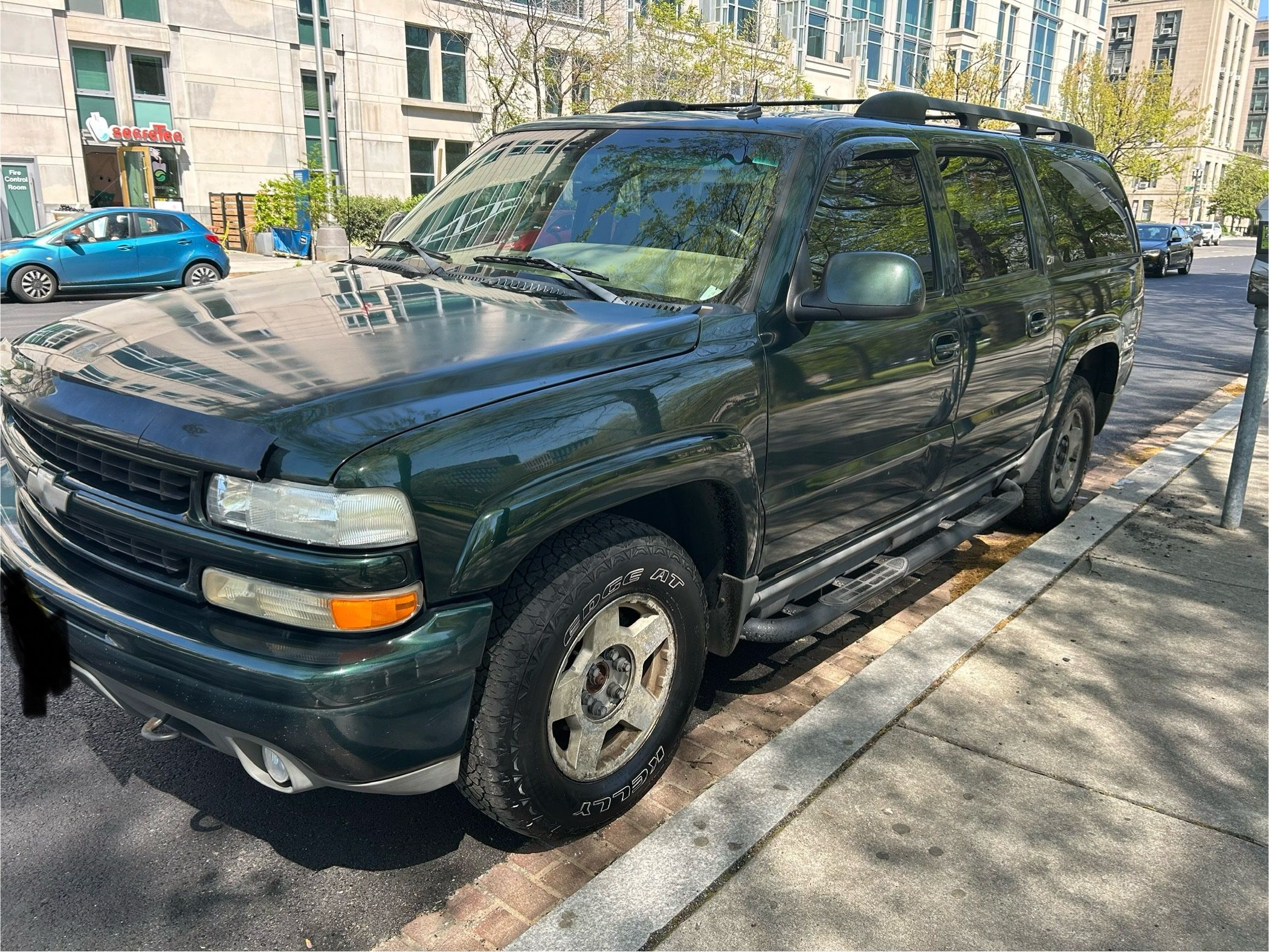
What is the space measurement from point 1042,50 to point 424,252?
63803mm

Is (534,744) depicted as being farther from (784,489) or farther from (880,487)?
(880,487)

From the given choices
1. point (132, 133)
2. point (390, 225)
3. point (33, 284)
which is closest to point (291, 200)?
point (132, 133)

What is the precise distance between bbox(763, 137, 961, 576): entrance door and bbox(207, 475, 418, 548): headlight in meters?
1.32

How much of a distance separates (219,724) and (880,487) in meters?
2.40

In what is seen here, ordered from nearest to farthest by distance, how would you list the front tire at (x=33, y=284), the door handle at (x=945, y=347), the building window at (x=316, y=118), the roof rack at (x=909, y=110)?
the door handle at (x=945, y=347), the roof rack at (x=909, y=110), the front tire at (x=33, y=284), the building window at (x=316, y=118)

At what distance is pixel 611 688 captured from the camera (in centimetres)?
289

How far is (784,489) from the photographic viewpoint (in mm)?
3279

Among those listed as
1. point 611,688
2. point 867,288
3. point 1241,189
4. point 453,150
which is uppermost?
point 453,150

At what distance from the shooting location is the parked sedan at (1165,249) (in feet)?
92.1

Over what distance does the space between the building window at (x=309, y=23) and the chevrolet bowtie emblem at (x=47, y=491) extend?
33.1 m

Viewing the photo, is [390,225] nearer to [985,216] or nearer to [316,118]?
[985,216]

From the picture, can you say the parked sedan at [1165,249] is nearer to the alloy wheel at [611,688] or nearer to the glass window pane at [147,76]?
the glass window pane at [147,76]

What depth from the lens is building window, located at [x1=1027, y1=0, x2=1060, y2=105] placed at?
187 feet

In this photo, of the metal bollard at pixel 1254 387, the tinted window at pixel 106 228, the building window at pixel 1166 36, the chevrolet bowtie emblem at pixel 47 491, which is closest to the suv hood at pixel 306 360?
the chevrolet bowtie emblem at pixel 47 491
